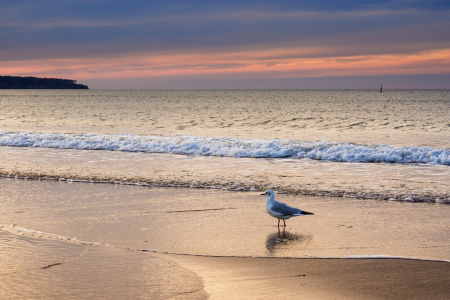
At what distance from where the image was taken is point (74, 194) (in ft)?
36.0

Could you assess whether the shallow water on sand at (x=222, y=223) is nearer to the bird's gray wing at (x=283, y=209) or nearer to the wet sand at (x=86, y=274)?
the bird's gray wing at (x=283, y=209)

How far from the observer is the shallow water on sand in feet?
22.5

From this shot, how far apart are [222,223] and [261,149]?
11.2 meters

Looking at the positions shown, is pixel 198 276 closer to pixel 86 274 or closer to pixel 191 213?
pixel 86 274

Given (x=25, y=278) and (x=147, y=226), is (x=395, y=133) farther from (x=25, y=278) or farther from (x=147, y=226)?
(x=25, y=278)

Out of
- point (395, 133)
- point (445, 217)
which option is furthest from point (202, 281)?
point (395, 133)

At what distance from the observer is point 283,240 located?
7.25 meters

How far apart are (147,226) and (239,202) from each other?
273cm

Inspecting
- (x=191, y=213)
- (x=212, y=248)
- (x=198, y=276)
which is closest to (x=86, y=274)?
(x=198, y=276)

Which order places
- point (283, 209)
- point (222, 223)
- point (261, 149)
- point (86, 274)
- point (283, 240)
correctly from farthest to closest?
point (261, 149) < point (222, 223) < point (283, 209) < point (283, 240) < point (86, 274)

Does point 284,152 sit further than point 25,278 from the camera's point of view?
Yes

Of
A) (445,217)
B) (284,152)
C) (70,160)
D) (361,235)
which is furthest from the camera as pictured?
(284,152)

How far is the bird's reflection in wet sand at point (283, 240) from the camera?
22.6ft

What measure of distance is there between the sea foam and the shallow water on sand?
7.73m
